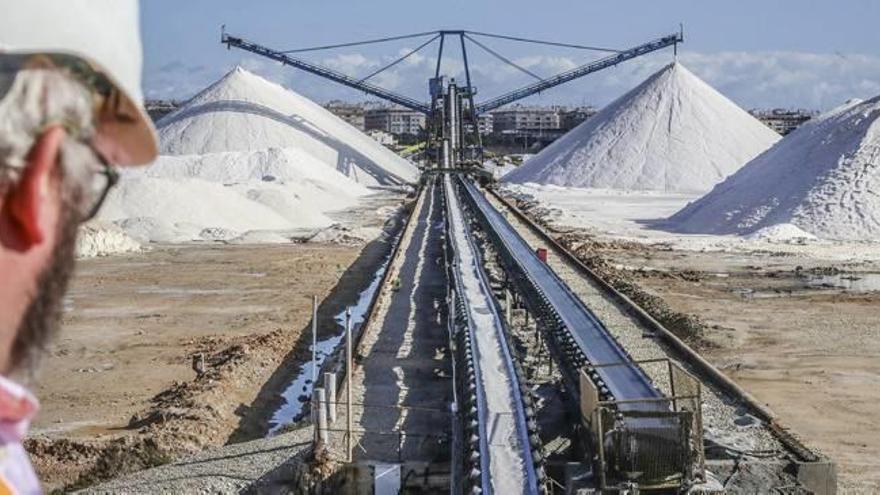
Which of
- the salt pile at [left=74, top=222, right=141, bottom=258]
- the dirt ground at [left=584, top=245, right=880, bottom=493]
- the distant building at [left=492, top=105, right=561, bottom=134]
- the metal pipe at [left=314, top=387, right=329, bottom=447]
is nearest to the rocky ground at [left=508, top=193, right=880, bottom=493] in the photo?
the dirt ground at [left=584, top=245, right=880, bottom=493]

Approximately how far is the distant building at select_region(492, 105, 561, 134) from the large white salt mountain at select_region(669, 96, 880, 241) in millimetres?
120926

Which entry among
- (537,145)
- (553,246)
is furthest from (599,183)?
(537,145)

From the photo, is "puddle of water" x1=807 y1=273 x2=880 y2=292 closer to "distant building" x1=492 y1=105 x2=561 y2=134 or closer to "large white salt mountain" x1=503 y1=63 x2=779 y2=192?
"large white salt mountain" x1=503 y1=63 x2=779 y2=192

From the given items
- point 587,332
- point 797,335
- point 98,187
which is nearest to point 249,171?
point 797,335

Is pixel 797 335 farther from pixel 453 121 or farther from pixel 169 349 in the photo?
pixel 453 121

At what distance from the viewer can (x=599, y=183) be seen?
2132 inches

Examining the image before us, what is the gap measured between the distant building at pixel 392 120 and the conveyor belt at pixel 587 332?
14574 centimetres

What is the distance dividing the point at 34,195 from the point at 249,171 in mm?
52877

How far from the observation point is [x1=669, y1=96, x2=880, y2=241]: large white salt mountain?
30.3 meters

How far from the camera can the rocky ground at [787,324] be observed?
1128 cm

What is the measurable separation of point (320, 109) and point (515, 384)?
61582 millimetres

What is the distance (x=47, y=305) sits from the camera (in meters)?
1.05

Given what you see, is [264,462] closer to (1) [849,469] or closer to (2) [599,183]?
(1) [849,469]

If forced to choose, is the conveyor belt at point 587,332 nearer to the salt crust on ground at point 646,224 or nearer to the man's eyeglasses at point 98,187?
the salt crust on ground at point 646,224
